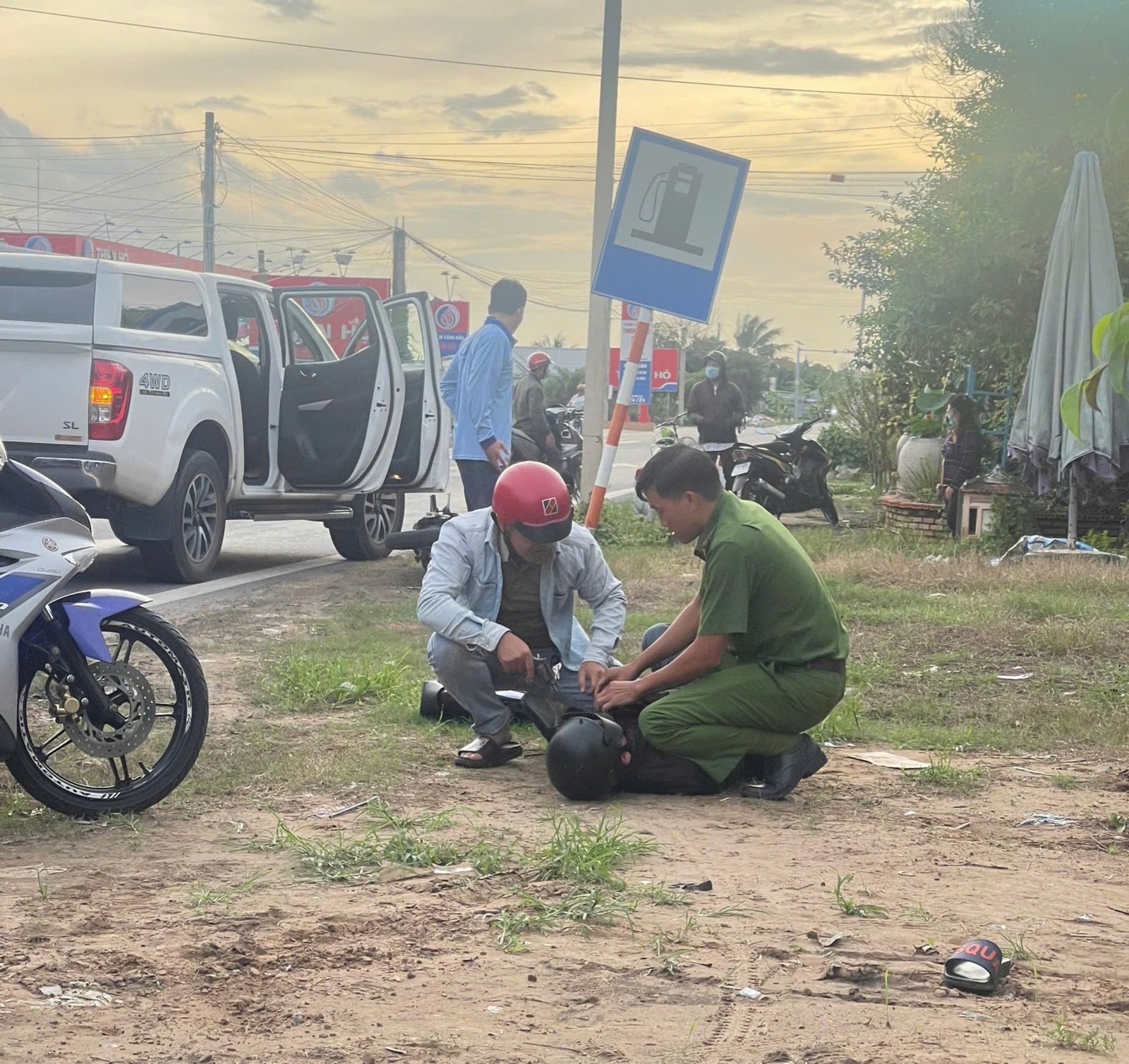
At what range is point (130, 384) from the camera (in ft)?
32.1

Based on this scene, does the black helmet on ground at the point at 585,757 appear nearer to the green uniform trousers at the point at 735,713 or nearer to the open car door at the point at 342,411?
the green uniform trousers at the point at 735,713

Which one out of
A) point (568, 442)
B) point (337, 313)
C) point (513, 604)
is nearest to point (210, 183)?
point (337, 313)

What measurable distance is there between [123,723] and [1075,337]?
9801 millimetres

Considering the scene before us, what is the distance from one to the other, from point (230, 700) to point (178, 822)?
205 cm

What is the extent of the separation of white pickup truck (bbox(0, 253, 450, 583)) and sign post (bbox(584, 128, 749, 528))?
323 centimetres

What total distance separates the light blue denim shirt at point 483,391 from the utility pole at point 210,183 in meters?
42.3

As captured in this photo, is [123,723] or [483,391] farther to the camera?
[483,391]

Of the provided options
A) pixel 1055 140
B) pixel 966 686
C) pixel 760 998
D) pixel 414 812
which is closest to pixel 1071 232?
pixel 1055 140

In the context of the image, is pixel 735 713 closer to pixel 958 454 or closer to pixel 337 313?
pixel 958 454

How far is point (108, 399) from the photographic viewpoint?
9.70 metres

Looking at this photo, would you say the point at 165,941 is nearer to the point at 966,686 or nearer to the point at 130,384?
the point at 966,686

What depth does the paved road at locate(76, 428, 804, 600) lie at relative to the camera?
10.5 metres

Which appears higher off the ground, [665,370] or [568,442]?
[665,370]

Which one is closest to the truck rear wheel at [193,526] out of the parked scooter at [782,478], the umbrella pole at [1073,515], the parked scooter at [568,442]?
the parked scooter at [568,442]
